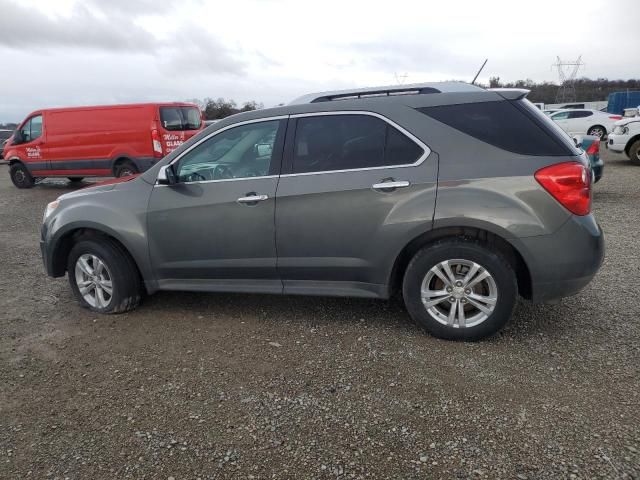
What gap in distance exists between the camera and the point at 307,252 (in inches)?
144

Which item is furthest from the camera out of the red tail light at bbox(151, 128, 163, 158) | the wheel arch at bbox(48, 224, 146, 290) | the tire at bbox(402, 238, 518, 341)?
the red tail light at bbox(151, 128, 163, 158)

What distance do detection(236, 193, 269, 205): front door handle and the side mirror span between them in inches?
24.2

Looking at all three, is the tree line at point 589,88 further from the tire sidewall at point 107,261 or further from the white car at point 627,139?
the tire sidewall at point 107,261

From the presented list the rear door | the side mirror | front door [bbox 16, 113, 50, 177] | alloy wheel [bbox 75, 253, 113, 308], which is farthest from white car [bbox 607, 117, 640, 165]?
front door [bbox 16, 113, 50, 177]

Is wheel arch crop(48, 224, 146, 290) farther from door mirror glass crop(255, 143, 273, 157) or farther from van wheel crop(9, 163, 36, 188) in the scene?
van wheel crop(9, 163, 36, 188)

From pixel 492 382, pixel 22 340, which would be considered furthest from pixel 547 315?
pixel 22 340

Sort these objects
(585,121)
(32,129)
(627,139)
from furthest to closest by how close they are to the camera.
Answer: (585,121), (32,129), (627,139)

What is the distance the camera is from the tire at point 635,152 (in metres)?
12.9

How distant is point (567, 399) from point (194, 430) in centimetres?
210

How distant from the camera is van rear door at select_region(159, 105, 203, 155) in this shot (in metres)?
11.4

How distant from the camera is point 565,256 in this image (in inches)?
126

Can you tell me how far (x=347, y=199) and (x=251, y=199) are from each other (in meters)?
0.74

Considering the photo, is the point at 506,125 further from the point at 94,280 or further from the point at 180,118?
the point at 180,118

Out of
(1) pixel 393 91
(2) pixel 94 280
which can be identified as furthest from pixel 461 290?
(2) pixel 94 280
